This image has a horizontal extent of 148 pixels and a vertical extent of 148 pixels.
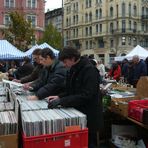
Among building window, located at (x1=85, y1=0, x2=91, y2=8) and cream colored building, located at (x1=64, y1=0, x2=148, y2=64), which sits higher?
building window, located at (x1=85, y1=0, x2=91, y2=8)

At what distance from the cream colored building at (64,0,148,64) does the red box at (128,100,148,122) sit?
203ft

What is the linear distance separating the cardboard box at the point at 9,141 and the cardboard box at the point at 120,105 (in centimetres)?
249

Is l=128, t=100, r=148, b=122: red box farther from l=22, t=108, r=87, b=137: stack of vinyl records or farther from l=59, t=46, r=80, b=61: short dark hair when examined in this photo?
l=22, t=108, r=87, b=137: stack of vinyl records

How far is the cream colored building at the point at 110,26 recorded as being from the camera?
70.4 meters

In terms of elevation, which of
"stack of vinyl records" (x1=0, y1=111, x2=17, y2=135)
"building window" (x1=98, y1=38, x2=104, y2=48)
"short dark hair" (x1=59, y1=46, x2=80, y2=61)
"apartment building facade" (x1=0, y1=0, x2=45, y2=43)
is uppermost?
"apartment building facade" (x1=0, y1=0, x2=45, y2=43)

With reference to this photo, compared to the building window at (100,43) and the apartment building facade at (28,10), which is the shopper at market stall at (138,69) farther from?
the building window at (100,43)

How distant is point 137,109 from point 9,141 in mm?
2250

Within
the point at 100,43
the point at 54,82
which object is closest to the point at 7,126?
the point at 54,82

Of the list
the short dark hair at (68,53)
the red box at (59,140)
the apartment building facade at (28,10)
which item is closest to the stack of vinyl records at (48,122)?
the red box at (59,140)

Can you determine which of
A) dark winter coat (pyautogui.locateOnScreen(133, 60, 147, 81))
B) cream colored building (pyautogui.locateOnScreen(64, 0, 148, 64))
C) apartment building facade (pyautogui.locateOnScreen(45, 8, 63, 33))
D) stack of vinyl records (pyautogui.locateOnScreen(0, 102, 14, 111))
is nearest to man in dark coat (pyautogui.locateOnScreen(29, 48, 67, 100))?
stack of vinyl records (pyautogui.locateOnScreen(0, 102, 14, 111))

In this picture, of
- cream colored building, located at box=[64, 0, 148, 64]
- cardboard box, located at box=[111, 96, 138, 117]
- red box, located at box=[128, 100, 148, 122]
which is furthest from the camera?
cream colored building, located at box=[64, 0, 148, 64]

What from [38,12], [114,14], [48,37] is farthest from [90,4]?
[48,37]

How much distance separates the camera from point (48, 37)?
4875 cm

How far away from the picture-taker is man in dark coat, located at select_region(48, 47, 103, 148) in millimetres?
3650
